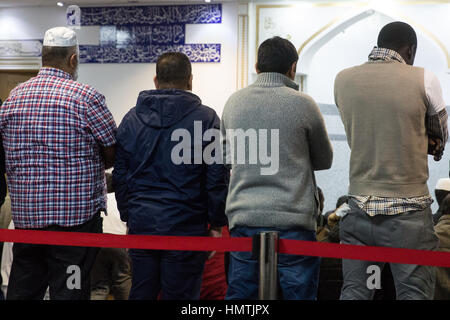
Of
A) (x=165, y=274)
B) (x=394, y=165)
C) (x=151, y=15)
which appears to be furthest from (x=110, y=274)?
(x=151, y=15)

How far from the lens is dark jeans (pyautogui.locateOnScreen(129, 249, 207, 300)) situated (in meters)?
1.96

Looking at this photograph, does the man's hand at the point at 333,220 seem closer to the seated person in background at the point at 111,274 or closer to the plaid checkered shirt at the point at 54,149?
the seated person in background at the point at 111,274

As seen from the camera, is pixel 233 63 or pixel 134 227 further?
pixel 233 63

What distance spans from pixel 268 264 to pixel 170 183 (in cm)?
45

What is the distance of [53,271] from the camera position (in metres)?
2.04

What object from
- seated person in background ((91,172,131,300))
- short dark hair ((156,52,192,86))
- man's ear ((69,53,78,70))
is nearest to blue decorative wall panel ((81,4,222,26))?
seated person in background ((91,172,131,300))

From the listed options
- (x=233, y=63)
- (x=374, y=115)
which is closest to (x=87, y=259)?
(x=374, y=115)

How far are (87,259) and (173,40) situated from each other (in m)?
5.17

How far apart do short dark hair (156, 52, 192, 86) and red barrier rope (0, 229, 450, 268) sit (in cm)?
58

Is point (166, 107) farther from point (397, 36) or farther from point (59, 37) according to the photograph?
point (397, 36)

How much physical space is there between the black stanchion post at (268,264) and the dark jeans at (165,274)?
280 millimetres

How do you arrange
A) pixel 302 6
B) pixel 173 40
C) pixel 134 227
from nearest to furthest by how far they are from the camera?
1. pixel 134 227
2. pixel 302 6
3. pixel 173 40

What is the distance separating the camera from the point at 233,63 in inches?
265

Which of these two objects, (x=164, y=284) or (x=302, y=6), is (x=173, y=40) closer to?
(x=302, y=6)
